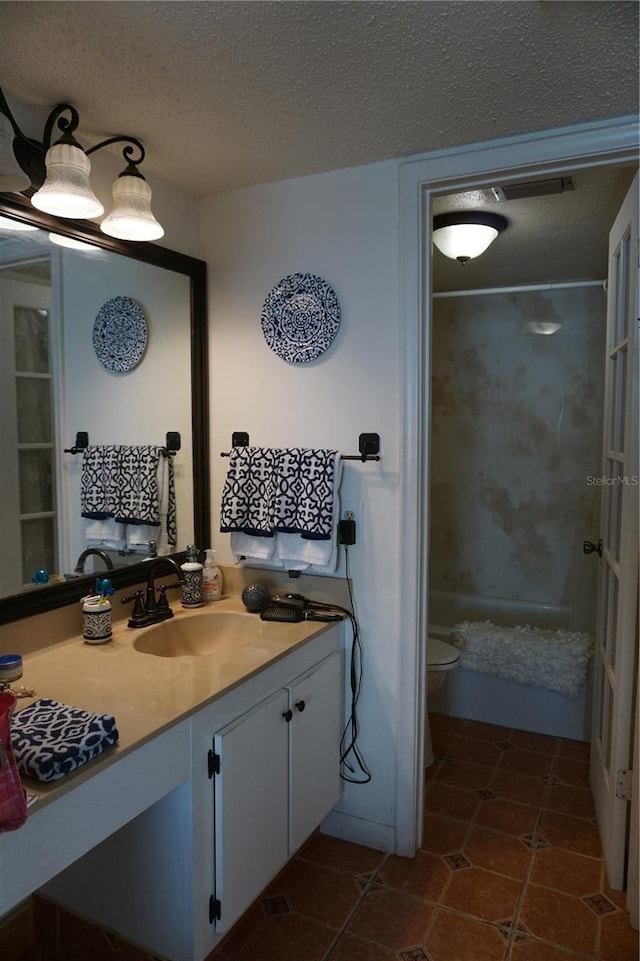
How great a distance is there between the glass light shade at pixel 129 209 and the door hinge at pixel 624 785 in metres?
2.12

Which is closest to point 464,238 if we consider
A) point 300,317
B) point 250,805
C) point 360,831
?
point 300,317

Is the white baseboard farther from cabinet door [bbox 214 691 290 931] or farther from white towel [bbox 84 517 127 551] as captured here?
white towel [bbox 84 517 127 551]

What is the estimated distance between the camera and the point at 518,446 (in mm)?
3584

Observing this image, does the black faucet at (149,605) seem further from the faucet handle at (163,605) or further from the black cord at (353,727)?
the black cord at (353,727)

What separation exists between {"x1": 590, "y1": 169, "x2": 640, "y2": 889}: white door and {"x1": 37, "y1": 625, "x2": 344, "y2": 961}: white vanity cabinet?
97cm

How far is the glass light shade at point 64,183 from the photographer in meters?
1.49

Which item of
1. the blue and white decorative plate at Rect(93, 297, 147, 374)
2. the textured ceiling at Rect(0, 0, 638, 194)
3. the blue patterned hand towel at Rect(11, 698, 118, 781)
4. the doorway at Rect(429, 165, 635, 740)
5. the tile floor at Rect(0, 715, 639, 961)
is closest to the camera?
the blue patterned hand towel at Rect(11, 698, 118, 781)

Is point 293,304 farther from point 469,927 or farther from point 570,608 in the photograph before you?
point 570,608

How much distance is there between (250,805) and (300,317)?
145cm

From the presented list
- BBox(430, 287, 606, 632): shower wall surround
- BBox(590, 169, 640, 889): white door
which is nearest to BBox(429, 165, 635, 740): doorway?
BBox(430, 287, 606, 632): shower wall surround

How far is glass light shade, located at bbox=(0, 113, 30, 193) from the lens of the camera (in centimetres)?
130

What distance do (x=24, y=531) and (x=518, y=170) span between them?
5.54 feet

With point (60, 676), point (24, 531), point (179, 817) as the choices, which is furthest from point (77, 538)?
point (179, 817)

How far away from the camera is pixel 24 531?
65.2 inches
